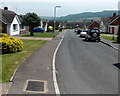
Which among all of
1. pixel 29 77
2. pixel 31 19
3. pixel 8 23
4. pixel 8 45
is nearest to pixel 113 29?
pixel 31 19

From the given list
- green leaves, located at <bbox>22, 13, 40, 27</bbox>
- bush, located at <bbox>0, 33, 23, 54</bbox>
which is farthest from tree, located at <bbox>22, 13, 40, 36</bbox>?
bush, located at <bbox>0, 33, 23, 54</bbox>

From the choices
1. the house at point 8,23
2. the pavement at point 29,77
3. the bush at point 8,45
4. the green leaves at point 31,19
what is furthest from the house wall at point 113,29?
the pavement at point 29,77

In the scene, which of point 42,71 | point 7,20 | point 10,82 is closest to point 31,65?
Answer: point 42,71

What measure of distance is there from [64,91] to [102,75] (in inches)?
114

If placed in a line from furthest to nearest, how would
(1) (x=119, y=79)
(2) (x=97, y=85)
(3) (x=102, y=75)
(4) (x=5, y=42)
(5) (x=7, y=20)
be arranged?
(5) (x=7, y=20) < (4) (x=5, y=42) < (3) (x=102, y=75) < (1) (x=119, y=79) < (2) (x=97, y=85)

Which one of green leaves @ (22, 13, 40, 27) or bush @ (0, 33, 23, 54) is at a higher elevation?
green leaves @ (22, 13, 40, 27)

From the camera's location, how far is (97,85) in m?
7.83

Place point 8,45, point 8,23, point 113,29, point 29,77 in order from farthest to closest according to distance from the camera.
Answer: point 113,29, point 8,23, point 8,45, point 29,77

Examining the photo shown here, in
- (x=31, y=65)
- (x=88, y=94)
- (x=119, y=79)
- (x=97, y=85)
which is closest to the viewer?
(x=88, y=94)

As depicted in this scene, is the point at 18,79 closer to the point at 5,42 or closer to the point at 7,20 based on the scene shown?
the point at 5,42

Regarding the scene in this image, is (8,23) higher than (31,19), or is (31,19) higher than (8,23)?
(31,19)

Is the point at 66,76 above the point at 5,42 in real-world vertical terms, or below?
below

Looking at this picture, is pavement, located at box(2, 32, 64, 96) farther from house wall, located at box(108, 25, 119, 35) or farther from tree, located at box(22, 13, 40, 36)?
house wall, located at box(108, 25, 119, 35)

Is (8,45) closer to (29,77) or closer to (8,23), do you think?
(29,77)
